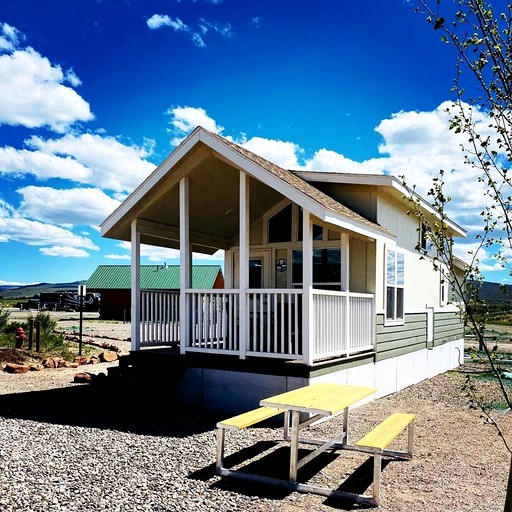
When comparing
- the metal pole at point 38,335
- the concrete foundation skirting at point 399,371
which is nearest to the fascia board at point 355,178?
the concrete foundation skirting at point 399,371

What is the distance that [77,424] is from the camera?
7.86 m

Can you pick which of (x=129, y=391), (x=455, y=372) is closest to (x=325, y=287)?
(x=129, y=391)

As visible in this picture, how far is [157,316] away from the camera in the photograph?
1025 centimetres

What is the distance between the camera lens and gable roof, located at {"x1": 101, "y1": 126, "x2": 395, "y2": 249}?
813cm

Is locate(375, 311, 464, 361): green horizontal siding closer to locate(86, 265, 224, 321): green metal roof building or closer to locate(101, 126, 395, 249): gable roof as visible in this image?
locate(101, 126, 395, 249): gable roof

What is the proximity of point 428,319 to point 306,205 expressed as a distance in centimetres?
869

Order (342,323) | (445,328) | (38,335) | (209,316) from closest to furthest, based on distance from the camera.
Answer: (209,316), (342,323), (38,335), (445,328)

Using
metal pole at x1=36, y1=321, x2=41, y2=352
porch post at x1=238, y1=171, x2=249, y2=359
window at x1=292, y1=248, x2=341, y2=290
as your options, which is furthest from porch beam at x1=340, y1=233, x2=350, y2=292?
metal pole at x1=36, y1=321, x2=41, y2=352

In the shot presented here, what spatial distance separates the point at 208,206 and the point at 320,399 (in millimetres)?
5530

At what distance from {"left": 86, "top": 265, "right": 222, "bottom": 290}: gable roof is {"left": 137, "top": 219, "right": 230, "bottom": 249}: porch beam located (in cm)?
2754

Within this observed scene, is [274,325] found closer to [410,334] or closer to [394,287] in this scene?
[394,287]

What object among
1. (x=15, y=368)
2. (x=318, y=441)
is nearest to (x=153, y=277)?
(x=15, y=368)

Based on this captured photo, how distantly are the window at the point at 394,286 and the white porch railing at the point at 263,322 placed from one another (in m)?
1.16

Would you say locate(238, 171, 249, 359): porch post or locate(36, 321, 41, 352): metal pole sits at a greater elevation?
locate(238, 171, 249, 359): porch post
